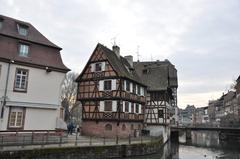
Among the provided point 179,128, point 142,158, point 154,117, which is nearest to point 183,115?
point 179,128

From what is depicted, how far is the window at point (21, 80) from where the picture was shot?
2036 centimetres

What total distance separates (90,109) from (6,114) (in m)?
13.8

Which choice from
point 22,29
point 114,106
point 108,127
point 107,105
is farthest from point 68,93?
point 22,29

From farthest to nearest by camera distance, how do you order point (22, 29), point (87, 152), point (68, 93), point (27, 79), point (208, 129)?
point (68, 93) < point (208, 129) < point (22, 29) < point (27, 79) < point (87, 152)

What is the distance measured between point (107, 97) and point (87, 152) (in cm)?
1162

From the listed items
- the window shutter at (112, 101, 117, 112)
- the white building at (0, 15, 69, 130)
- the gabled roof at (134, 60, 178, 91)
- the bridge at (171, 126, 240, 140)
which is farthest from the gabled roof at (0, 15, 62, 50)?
the bridge at (171, 126, 240, 140)

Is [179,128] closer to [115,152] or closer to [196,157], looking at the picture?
[196,157]

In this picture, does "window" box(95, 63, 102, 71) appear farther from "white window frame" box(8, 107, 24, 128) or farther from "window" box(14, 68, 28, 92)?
"white window frame" box(8, 107, 24, 128)

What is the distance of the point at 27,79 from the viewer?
21.0m

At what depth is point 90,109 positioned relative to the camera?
1271 inches

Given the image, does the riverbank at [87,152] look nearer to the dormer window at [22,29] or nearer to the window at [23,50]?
the window at [23,50]

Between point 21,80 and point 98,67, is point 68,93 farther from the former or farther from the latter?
point 21,80

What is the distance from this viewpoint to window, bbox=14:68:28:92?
66.8 feet

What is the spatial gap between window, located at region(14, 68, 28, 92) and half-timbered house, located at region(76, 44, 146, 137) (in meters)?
12.0
